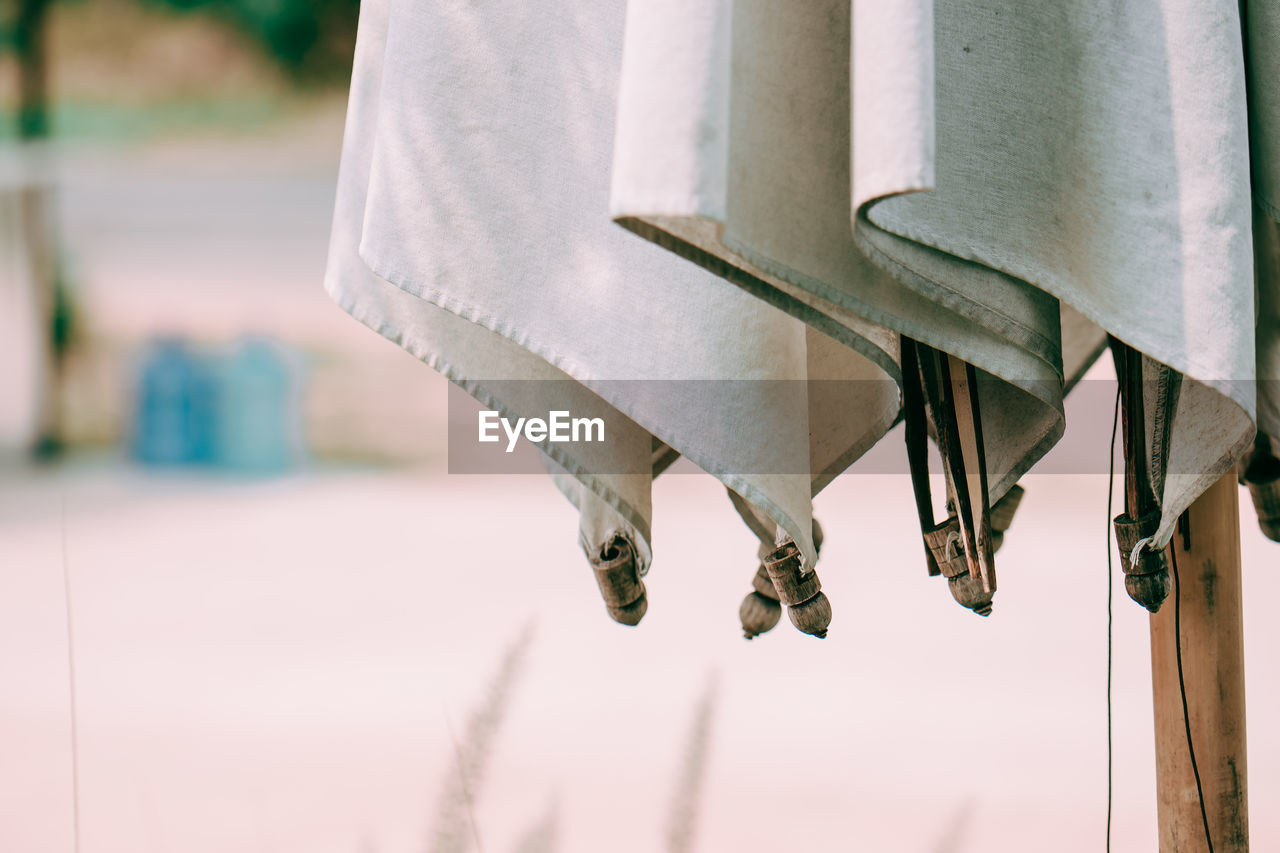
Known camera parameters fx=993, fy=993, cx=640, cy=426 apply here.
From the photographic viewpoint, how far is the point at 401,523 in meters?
2.79

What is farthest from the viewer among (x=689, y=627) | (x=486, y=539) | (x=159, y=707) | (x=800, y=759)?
(x=486, y=539)

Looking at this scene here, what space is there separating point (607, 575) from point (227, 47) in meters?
3.24

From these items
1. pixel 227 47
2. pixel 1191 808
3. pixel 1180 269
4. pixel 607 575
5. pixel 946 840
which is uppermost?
pixel 227 47

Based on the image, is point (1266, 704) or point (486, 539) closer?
point (1266, 704)

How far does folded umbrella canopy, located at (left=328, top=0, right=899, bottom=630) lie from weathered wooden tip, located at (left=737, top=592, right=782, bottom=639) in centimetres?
18

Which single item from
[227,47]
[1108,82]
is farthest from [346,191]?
[227,47]

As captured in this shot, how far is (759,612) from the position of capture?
0.65 m

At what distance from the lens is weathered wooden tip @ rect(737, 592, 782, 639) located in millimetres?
651

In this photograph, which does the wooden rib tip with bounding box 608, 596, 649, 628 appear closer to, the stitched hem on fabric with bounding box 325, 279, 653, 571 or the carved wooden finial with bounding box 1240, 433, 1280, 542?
the stitched hem on fabric with bounding box 325, 279, 653, 571

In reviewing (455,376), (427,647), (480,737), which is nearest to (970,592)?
(455,376)

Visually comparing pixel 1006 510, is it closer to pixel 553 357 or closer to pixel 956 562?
pixel 956 562

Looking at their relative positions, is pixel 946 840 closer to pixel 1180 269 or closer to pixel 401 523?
pixel 1180 269

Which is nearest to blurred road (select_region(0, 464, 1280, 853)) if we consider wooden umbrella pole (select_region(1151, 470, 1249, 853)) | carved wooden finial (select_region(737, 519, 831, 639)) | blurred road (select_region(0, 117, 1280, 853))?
blurred road (select_region(0, 117, 1280, 853))

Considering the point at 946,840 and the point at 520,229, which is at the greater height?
the point at 520,229
